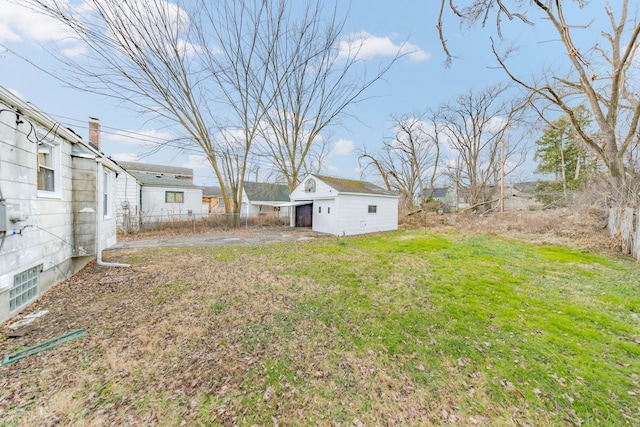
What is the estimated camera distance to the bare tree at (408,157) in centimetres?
2158

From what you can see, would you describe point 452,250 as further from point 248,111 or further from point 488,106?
point 488,106

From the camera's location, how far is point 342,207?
12.5 m

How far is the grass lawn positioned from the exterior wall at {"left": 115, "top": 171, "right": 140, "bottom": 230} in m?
8.84

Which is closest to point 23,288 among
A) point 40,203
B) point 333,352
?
point 40,203

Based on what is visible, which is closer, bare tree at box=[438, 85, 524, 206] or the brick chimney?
the brick chimney

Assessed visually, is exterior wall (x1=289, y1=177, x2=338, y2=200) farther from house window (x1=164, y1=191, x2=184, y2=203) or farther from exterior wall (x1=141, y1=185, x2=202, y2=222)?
house window (x1=164, y1=191, x2=184, y2=203)

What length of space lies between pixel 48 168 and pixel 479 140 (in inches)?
1111

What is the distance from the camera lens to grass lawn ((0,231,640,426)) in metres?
2.04

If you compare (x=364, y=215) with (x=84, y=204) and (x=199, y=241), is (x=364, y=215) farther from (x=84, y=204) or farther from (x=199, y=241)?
(x=84, y=204)

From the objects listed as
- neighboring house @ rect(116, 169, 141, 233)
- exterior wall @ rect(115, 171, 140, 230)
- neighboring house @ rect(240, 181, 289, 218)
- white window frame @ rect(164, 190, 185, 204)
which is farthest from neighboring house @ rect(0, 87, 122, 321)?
neighboring house @ rect(240, 181, 289, 218)

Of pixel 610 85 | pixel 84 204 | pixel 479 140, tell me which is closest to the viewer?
pixel 84 204

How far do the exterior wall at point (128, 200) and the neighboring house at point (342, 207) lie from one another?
9.04 m

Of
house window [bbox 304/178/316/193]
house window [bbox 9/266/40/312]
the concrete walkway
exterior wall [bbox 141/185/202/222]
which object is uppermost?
house window [bbox 304/178/316/193]

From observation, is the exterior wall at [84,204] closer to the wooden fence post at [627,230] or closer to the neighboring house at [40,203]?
the neighboring house at [40,203]
